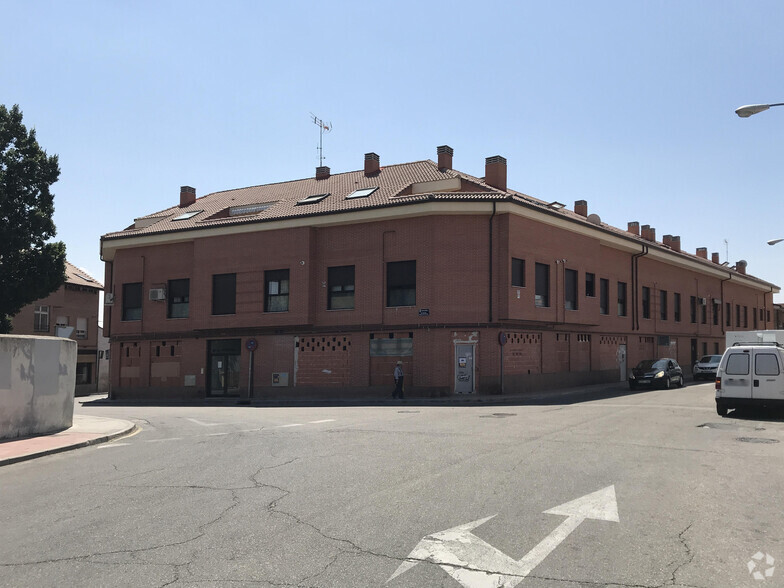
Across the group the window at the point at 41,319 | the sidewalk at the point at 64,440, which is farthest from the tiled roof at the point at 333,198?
the sidewalk at the point at 64,440

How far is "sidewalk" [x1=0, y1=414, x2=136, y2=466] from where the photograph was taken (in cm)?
1148

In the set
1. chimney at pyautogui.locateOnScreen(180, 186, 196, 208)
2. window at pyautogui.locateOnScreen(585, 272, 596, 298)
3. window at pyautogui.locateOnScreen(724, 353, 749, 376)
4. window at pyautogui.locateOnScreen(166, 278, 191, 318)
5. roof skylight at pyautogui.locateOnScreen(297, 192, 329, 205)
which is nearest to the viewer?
window at pyautogui.locateOnScreen(724, 353, 749, 376)

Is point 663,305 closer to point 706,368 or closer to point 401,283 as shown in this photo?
point 706,368

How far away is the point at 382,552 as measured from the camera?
5.39 m

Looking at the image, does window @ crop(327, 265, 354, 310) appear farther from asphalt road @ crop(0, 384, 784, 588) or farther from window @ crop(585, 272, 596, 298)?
asphalt road @ crop(0, 384, 784, 588)

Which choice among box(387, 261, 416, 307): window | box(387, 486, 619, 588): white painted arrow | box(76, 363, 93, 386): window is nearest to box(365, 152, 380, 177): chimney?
box(387, 261, 416, 307): window

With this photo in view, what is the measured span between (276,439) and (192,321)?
20.9 meters

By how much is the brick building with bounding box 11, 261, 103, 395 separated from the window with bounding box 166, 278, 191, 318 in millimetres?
18122

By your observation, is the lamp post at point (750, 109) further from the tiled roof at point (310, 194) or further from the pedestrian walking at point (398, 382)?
the pedestrian walking at point (398, 382)

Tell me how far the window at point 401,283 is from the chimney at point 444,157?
658 centimetres

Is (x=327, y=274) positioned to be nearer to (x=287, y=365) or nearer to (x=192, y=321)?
(x=287, y=365)

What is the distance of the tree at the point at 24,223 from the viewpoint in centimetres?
3506

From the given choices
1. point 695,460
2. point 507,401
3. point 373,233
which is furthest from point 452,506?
point 373,233

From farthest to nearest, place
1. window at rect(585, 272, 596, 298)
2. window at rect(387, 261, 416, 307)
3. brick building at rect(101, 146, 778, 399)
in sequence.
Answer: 1. window at rect(585, 272, 596, 298)
2. window at rect(387, 261, 416, 307)
3. brick building at rect(101, 146, 778, 399)
